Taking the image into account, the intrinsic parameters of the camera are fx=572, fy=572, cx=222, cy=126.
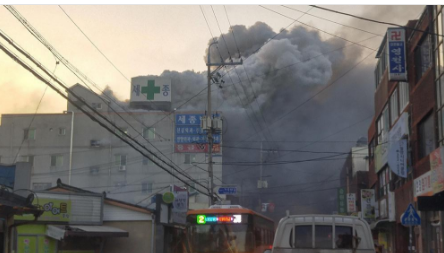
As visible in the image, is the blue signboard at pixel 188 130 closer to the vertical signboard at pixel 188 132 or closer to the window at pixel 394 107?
the vertical signboard at pixel 188 132

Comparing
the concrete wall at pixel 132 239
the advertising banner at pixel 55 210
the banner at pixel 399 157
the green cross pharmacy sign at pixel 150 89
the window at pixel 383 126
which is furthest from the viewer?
the green cross pharmacy sign at pixel 150 89

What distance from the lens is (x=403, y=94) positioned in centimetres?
3006

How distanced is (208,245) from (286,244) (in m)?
8.67

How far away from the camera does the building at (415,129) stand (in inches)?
894

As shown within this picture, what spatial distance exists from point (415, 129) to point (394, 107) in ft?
20.4

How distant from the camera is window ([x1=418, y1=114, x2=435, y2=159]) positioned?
24.6m

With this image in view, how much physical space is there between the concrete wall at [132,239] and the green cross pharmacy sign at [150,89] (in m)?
29.5

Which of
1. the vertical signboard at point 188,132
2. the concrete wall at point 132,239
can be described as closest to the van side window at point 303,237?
the concrete wall at point 132,239

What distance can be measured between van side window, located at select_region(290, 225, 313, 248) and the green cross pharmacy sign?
46678 mm

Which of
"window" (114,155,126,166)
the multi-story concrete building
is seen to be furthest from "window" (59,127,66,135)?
"window" (114,155,126,166)

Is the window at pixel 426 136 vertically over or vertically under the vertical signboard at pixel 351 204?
over

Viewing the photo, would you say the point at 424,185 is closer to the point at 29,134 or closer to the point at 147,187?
the point at 147,187

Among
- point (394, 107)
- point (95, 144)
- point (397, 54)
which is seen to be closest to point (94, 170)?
point (95, 144)

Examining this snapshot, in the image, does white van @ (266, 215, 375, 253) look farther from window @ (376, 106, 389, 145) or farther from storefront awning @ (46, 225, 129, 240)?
window @ (376, 106, 389, 145)
